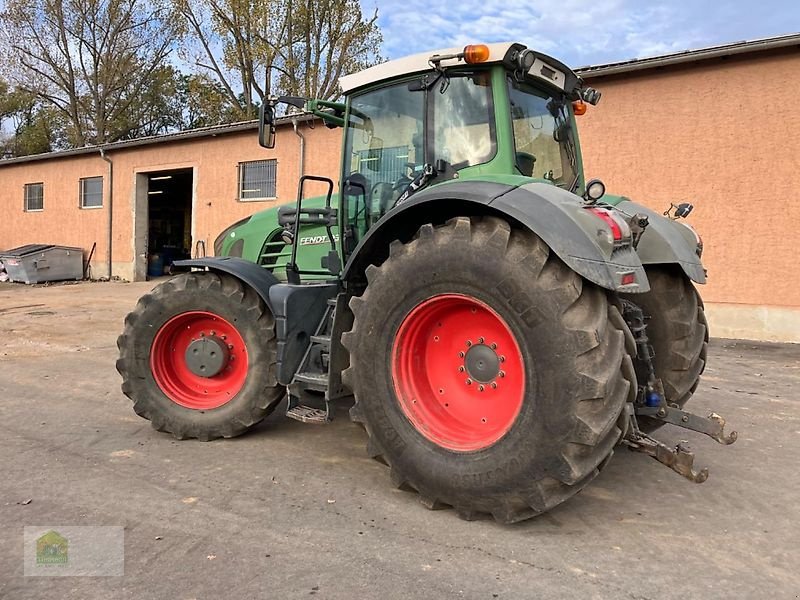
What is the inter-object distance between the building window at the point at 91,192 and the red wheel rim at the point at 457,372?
19.6 metres

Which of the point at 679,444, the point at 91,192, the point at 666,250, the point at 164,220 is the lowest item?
the point at 679,444

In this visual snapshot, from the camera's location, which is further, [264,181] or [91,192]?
[91,192]

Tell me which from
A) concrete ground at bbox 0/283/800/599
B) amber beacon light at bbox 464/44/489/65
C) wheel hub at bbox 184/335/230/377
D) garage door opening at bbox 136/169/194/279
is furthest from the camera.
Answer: garage door opening at bbox 136/169/194/279

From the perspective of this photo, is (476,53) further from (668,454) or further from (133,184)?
(133,184)

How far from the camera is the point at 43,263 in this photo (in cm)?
1873

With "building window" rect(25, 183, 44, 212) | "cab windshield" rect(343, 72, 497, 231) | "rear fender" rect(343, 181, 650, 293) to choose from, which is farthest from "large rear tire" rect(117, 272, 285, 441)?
"building window" rect(25, 183, 44, 212)

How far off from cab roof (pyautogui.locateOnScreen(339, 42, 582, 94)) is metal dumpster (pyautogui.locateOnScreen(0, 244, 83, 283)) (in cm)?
1789

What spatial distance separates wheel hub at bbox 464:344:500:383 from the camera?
3.04m

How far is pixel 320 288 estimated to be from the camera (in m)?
3.85

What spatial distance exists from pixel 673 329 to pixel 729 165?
6970mm

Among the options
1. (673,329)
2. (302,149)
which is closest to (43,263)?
(302,149)

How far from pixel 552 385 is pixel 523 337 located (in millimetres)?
250

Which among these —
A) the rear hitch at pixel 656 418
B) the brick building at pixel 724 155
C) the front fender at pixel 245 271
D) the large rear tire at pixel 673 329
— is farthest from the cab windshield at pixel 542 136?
the brick building at pixel 724 155

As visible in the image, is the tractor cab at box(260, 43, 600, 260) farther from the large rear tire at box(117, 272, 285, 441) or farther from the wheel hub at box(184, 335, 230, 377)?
the wheel hub at box(184, 335, 230, 377)
